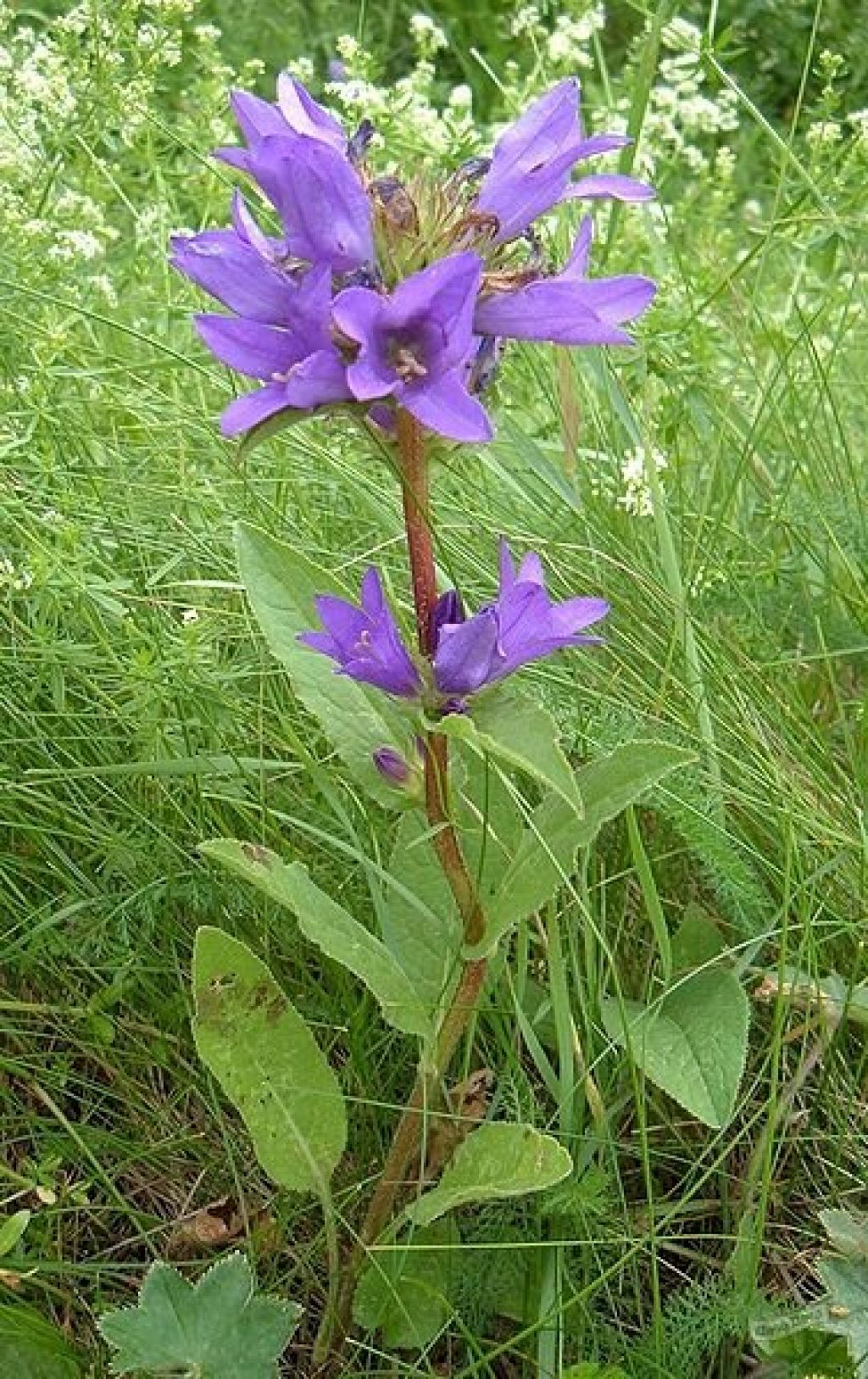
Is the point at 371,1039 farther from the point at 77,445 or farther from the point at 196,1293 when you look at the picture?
the point at 77,445

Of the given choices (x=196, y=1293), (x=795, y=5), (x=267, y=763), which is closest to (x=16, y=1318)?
(x=196, y=1293)

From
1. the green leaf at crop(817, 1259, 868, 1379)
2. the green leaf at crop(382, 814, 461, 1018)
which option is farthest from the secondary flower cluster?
the green leaf at crop(817, 1259, 868, 1379)

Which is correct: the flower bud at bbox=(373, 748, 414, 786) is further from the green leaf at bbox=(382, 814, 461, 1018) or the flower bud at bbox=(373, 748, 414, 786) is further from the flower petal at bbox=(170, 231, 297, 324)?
the flower petal at bbox=(170, 231, 297, 324)

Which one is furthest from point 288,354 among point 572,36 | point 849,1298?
point 572,36

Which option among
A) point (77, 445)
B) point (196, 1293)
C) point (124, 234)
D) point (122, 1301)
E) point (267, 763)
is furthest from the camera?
point (124, 234)

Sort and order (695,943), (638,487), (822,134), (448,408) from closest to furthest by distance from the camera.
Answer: (448,408) < (695,943) < (638,487) < (822,134)

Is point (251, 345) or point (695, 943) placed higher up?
point (251, 345)

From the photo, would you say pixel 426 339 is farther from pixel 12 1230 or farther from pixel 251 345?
pixel 12 1230

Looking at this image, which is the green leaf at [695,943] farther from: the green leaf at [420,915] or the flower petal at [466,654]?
the flower petal at [466,654]
